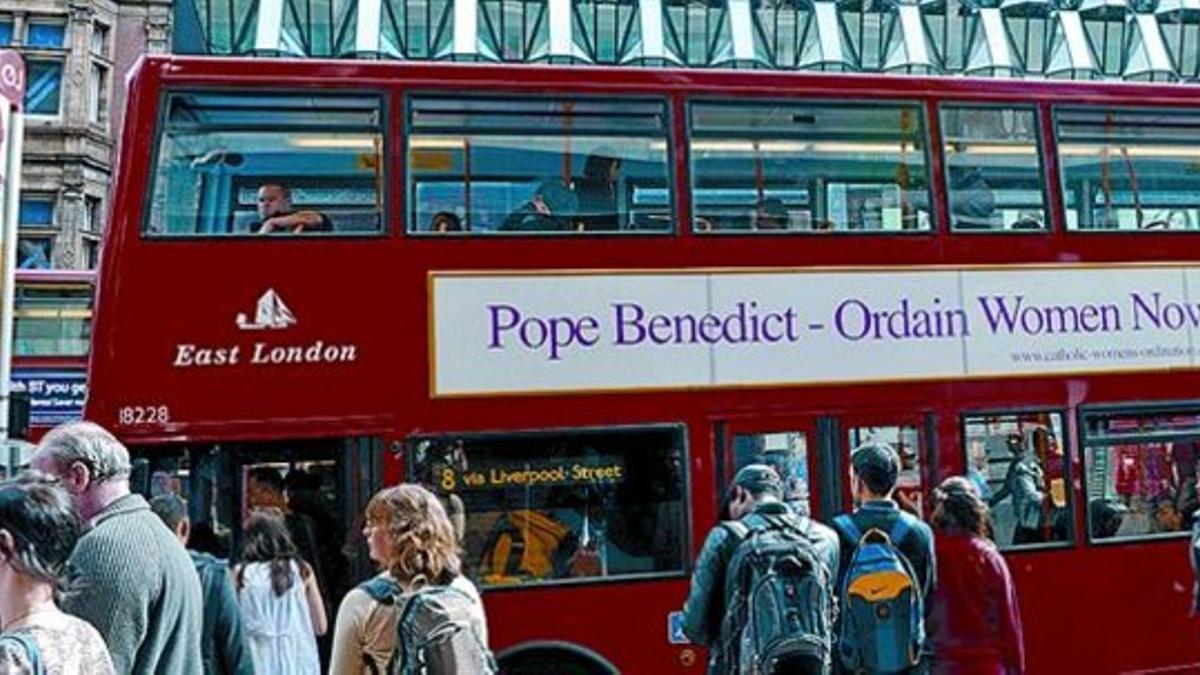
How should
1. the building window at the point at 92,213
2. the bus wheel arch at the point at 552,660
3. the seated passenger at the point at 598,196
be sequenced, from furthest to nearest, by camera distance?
the building window at the point at 92,213 → the seated passenger at the point at 598,196 → the bus wheel arch at the point at 552,660

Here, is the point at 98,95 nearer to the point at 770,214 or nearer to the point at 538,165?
the point at 538,165

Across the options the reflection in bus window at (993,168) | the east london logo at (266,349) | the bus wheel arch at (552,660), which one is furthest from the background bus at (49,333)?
the reflection in bus window at (993,168)

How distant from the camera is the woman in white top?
19.8ft

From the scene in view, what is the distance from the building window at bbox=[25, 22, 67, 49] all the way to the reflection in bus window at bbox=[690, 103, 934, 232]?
27.8 metres

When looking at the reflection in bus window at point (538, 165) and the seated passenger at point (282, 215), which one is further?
the reflection in bus window at point (538, 165)

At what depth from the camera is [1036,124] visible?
8.91 m

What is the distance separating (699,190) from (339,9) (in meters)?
25.8

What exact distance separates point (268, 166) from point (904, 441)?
4550 mm

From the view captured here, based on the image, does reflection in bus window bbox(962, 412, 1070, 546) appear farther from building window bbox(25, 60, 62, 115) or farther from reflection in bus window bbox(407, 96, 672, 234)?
building window bbox(25, 60, 62, 115)

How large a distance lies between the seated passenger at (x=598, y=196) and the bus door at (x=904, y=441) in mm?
2019

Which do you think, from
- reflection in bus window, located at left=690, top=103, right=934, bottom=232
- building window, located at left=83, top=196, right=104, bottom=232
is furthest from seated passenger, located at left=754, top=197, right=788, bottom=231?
building window, located at left=83, top=196, right=104, bottom=232

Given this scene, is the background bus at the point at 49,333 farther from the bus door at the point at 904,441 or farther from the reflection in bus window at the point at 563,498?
the bus door at the point at 904,441

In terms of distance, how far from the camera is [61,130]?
30.9m

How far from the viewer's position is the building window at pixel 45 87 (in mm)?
31141
